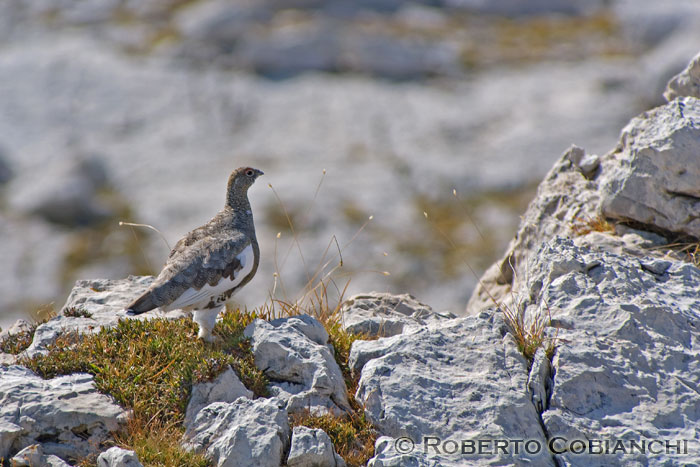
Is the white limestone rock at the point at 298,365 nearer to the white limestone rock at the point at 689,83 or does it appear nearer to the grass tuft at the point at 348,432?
the grass tuft at the point at 348,432

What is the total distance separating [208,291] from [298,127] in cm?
3689

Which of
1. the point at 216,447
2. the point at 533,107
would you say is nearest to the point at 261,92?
the point at 533,107

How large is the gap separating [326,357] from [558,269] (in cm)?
309

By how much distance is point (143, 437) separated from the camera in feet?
23.4

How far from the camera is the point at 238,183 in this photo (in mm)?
9695

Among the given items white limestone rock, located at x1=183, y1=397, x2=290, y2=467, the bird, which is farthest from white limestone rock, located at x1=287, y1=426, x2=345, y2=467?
the bird

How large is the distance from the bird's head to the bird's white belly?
44.4 inches

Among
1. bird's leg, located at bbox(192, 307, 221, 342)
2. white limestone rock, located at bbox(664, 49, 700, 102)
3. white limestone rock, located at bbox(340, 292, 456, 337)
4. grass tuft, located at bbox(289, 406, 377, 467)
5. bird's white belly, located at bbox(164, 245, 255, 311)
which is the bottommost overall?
white limestone rock, located at bbox(340, 292, 456, 337)

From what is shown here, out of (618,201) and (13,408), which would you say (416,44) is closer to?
(618,201)

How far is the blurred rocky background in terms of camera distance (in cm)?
3581

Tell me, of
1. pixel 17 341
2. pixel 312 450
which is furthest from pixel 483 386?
pixel 17 341

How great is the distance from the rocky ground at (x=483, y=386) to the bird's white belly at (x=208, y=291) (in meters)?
0.68

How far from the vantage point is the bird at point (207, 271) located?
801 cm

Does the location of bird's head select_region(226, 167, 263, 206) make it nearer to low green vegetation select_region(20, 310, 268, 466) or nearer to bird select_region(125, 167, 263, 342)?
bird select_region(125, 167, 263, 342)
